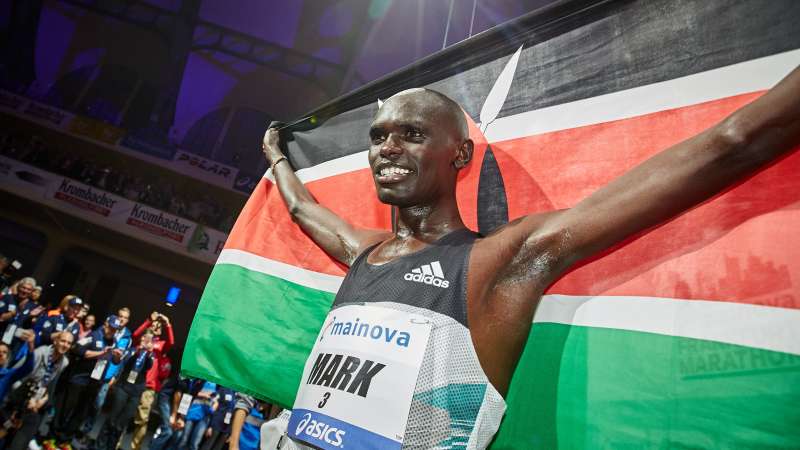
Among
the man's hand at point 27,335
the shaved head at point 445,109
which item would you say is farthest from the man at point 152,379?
the shaved head at point 445,109

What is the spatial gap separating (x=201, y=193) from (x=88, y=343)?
1154 centimetres

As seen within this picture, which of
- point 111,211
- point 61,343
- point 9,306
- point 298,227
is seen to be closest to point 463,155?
point 298,227

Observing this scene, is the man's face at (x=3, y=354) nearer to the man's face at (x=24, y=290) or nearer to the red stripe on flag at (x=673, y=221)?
the man's face at (x=24, y=290)

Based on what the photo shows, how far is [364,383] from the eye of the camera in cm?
139

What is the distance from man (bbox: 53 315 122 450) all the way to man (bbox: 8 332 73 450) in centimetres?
91

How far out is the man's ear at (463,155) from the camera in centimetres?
187

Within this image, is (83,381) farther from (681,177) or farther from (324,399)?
(681,177)

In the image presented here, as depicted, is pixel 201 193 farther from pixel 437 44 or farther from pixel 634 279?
pixel 634 279

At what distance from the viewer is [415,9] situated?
40.5 feet

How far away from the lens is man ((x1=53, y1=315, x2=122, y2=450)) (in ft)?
25.3

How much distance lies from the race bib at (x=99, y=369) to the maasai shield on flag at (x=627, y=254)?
6873mm

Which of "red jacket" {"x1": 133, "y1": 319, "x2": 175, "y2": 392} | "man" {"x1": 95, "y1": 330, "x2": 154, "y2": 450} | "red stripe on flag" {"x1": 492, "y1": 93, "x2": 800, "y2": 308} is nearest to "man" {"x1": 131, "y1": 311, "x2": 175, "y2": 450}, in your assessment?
"red jacket" {"x1": 133, "y1": 319, "x2": 175, "y2": 392}

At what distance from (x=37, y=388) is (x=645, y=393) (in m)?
7.91

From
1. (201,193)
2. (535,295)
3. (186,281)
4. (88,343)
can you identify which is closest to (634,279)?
(535,295)
